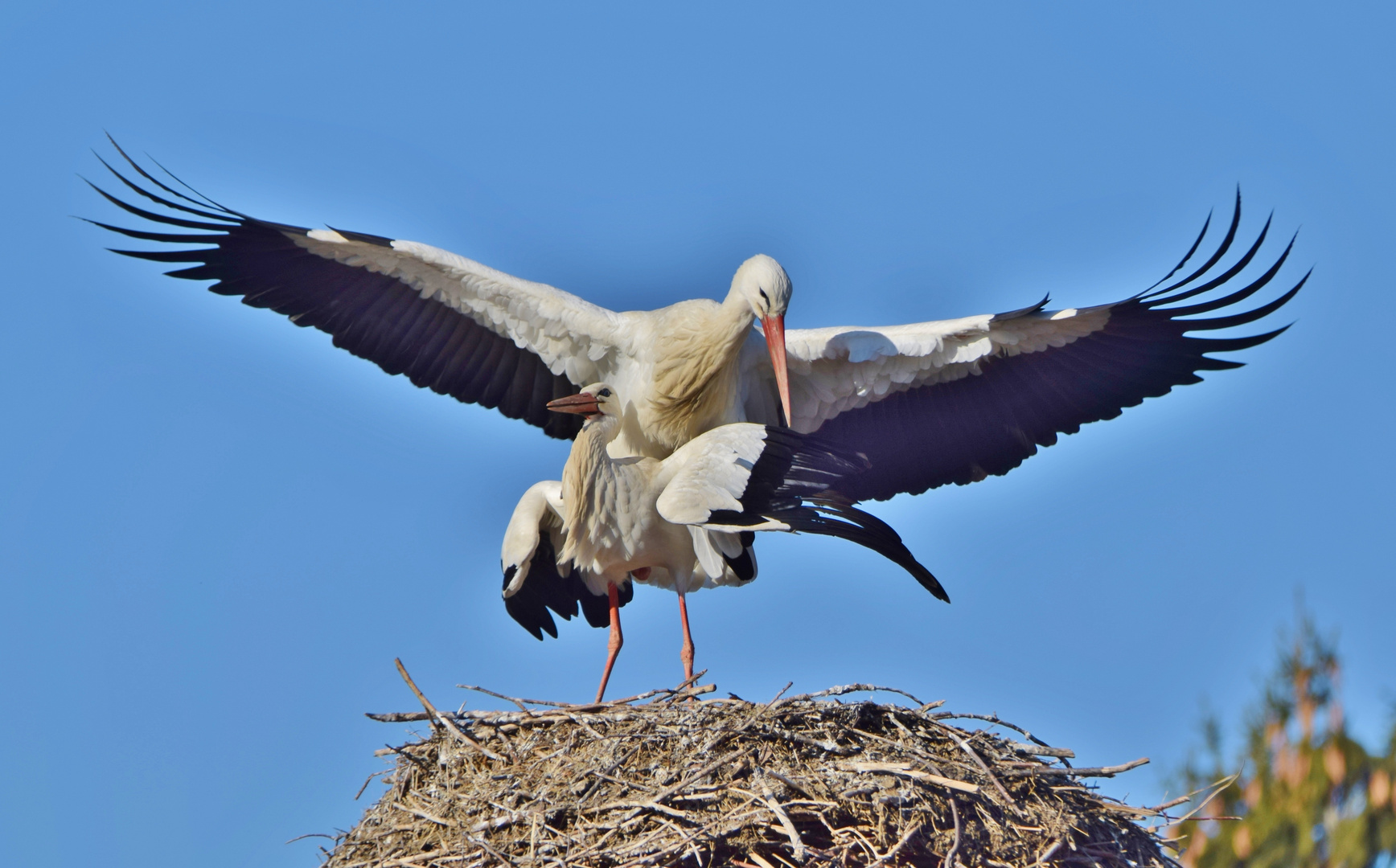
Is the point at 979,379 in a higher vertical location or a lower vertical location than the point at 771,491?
higher

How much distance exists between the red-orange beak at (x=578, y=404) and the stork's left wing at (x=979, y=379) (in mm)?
819

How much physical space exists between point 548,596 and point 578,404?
3.15 feet

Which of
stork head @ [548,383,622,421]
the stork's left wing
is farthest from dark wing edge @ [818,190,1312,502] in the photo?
stork head @ [548,383,622,421]

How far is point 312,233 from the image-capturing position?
20.6 ft

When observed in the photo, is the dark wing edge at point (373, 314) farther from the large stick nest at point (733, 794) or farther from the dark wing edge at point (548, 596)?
the large stick nest at point (733, 794)

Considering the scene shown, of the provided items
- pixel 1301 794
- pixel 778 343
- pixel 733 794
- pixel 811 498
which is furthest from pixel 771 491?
pixel 1301 794

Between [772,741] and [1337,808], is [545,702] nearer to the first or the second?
[772,741]

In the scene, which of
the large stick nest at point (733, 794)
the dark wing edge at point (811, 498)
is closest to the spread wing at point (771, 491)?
the dark wing edge at point (811, 498)

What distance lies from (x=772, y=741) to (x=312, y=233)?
3186 mm

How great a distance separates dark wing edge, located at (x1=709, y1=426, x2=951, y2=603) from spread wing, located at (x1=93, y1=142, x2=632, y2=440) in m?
1.12

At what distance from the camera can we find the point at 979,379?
6.35m

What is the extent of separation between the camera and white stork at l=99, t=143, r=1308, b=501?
19.7 ft

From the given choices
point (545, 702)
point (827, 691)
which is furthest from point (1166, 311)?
point (545, 702)

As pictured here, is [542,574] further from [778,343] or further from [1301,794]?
[1301,794]
